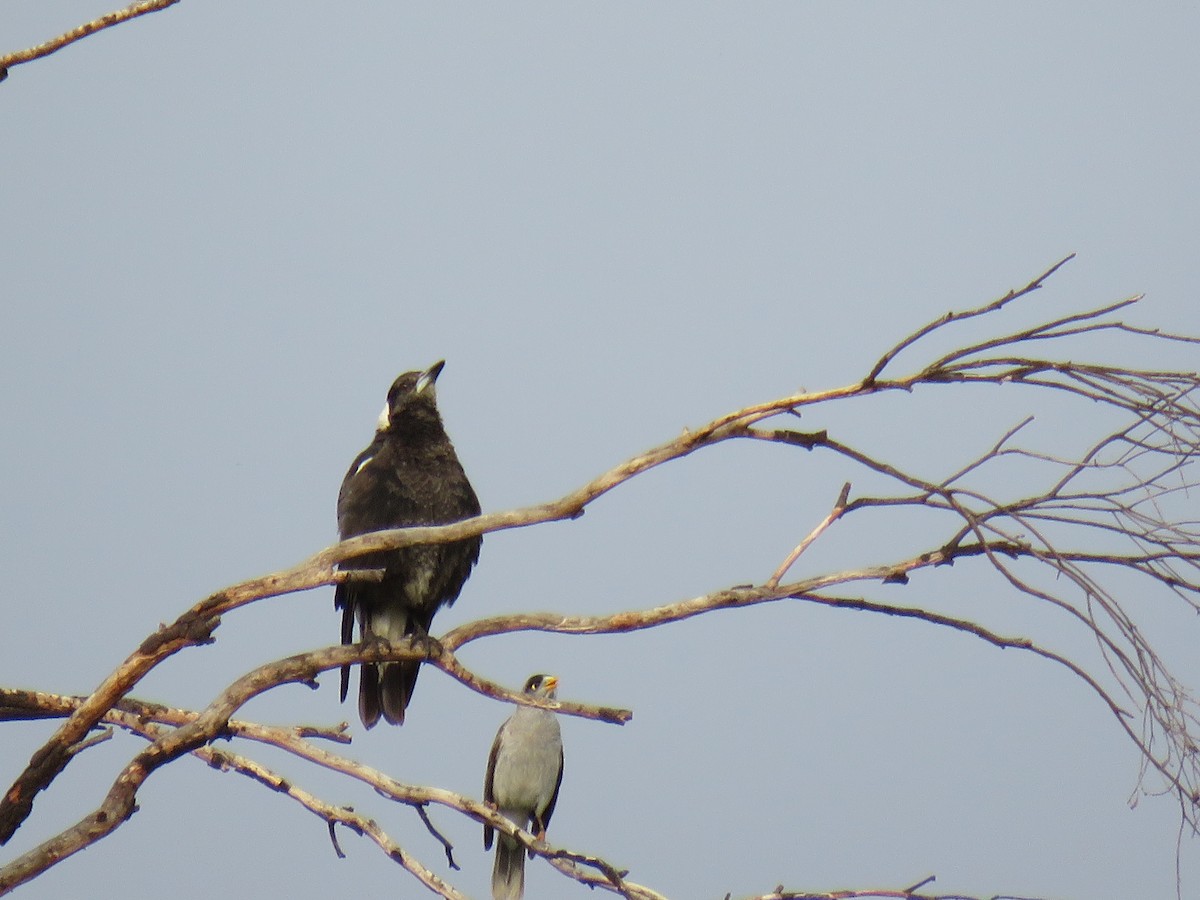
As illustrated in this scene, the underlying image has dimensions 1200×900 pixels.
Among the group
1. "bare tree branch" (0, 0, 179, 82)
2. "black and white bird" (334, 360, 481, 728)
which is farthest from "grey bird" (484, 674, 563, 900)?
"bare tree branch" (0, 0, 179, 82)

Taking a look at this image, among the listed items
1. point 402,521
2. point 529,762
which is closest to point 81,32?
point 402,521

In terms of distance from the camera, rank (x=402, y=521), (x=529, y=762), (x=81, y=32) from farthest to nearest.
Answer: (x=529, y=762) → (x=402, y=521) → (x=81, y=32)

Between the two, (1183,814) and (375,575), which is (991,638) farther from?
(375,575)

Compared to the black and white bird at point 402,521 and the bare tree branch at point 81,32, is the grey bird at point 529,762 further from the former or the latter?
the bare tree branch at point 81,32

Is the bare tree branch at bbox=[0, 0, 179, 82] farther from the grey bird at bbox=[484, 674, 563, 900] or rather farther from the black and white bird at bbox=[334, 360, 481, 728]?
the grey bird at bbox=[484, 674, 563, 900]

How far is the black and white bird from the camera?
3.81 m

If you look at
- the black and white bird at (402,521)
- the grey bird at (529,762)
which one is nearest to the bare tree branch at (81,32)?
the black and white bird at (402,521)

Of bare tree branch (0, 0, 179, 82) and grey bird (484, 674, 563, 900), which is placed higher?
bare tree branch (0, 0, 179, 82)

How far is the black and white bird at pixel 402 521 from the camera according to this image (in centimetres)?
381

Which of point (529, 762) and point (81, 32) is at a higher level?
point (81, 32)

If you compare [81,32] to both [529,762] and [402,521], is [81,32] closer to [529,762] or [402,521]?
[402,521]

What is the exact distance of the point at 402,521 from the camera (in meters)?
3.79

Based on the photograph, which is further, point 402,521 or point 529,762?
point 529,762

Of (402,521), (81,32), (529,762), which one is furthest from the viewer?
(529,762)
